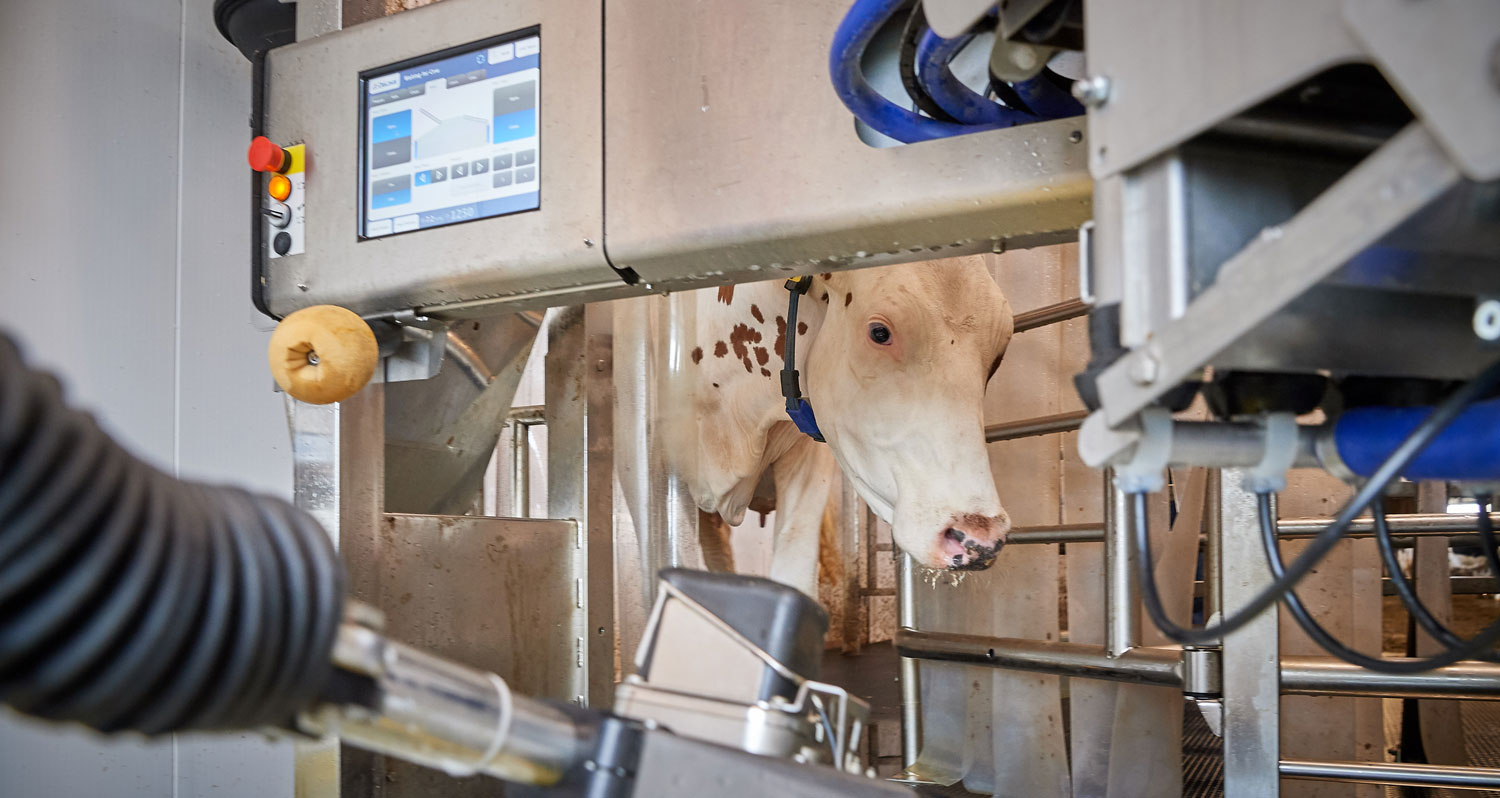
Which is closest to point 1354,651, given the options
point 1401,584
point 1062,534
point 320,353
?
point 1401,584

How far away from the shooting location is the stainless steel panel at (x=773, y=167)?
87cm

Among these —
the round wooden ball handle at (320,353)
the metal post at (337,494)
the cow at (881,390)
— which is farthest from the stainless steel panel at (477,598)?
the cow at (881,390)

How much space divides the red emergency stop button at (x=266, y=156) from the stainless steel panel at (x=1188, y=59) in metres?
1.00

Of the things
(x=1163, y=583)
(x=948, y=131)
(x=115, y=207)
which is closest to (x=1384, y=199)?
(x=948, y=131)

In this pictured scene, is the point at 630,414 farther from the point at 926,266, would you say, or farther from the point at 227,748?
the point at 227,748

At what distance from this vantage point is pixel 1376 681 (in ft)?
4.29

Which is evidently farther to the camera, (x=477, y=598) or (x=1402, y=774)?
(x=477, y=598)

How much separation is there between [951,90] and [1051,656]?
128cm

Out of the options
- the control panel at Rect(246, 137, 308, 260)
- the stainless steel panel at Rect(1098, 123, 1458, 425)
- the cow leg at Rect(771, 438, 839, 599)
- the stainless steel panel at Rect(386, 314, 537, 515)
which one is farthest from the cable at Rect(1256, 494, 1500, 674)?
the cow leg at Rect(771, 438, 839, 599)

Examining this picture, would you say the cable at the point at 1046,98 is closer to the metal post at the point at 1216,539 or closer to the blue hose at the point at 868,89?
the blue hose at the point at 868,89

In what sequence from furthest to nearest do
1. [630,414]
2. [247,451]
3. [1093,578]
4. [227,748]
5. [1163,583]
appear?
[1093,578]
[1163,583]
[630,414]
[247,451]
[227,748]

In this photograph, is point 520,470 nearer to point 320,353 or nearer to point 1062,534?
point 1062,534

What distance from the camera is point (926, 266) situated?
1980 millimetres

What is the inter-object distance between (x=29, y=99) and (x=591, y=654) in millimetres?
1293
